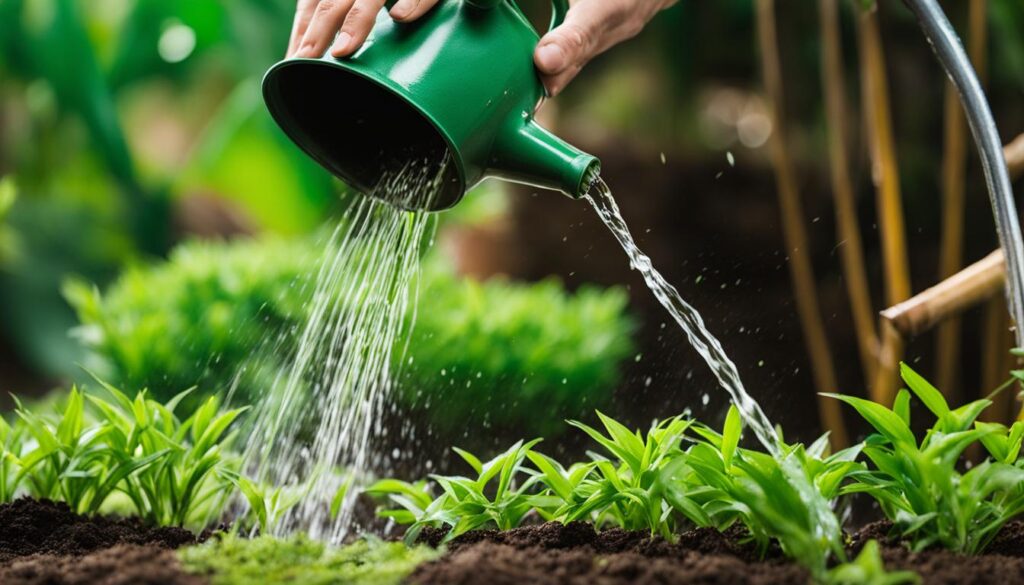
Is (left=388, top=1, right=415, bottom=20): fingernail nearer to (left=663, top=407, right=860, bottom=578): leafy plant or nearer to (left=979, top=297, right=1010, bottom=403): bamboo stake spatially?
(left=663, top=407, right=860, bottom=578): leafy plant

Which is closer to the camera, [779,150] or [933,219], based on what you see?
[779,150]

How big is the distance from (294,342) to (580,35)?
1741 millimetres

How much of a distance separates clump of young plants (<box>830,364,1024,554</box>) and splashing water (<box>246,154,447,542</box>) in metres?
0.79

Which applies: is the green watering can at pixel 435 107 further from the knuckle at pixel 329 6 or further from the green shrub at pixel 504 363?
the green shrub at pixel 504 363

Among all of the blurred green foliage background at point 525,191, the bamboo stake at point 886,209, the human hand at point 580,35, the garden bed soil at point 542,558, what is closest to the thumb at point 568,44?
the human hand at point 580,35

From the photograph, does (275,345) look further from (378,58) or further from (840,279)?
(840,279)

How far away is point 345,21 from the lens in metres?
1.44

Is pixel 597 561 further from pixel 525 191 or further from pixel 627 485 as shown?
pixel 525 191

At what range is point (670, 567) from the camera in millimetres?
1249

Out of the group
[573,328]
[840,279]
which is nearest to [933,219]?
[840,279]

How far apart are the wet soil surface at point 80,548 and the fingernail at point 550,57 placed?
87cm

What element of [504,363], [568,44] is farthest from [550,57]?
[504,363]

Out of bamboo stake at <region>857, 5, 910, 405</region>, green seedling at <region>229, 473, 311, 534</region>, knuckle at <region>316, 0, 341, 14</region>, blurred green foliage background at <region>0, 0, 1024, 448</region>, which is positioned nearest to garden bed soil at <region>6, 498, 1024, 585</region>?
green seedling at <region>229, 473, 311, 534</region>

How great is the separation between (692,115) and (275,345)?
15.7ft
